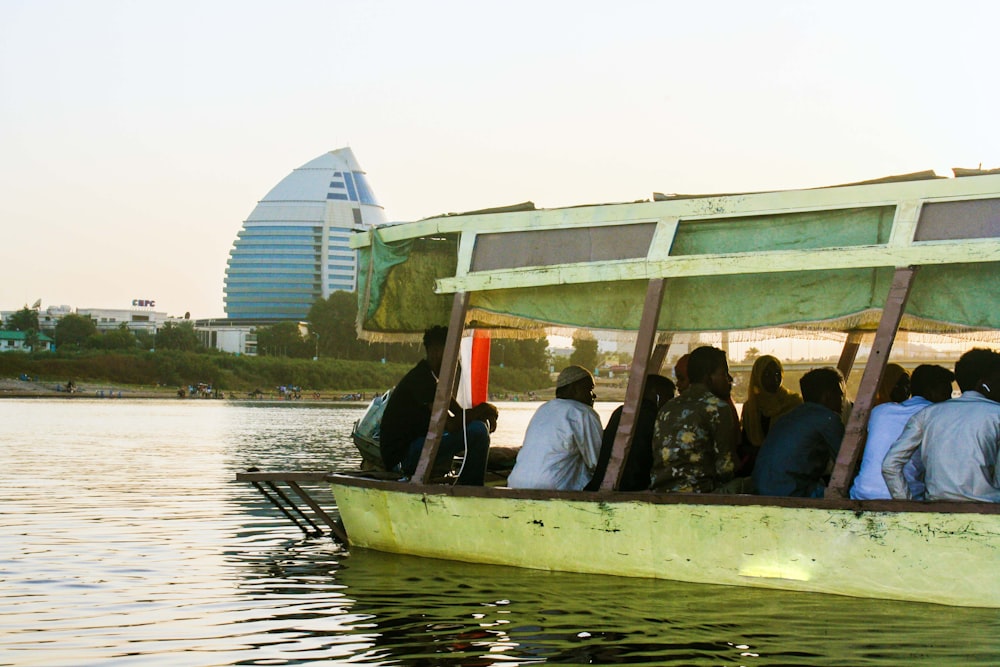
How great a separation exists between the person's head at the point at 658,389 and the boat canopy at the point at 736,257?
0.48 m

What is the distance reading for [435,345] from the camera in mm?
9484

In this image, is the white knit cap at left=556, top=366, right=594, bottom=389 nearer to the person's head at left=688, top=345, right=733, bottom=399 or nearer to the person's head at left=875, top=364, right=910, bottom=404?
the person's head at left=688, top=345, right=733, bottom=399

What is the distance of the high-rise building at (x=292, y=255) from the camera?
16575cm

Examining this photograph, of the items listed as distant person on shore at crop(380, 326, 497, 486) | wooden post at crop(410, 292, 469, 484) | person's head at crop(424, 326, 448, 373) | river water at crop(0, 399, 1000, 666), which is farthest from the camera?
person's head at crop(424, 326, 448, 373)

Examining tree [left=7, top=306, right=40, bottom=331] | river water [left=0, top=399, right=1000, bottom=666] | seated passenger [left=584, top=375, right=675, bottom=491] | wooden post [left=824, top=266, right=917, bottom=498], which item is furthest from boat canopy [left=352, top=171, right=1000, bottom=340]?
tree [left=7, top=306, right=40, bottom=331]

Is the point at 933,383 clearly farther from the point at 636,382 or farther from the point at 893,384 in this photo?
the point at 636,382

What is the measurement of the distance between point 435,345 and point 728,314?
244cm

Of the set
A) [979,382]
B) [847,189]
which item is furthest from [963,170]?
[979,382]

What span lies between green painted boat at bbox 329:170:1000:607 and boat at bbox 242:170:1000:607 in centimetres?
1

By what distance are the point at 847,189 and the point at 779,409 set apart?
226 centimetres

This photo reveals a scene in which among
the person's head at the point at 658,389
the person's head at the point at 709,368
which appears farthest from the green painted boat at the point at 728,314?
the person's head at the point at 658,389

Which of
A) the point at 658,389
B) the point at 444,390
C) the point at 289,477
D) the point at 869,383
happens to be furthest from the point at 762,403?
the point at 289,477

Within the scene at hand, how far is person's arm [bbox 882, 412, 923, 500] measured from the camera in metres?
6.98

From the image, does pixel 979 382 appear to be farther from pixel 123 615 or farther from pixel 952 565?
pixel 123 615
